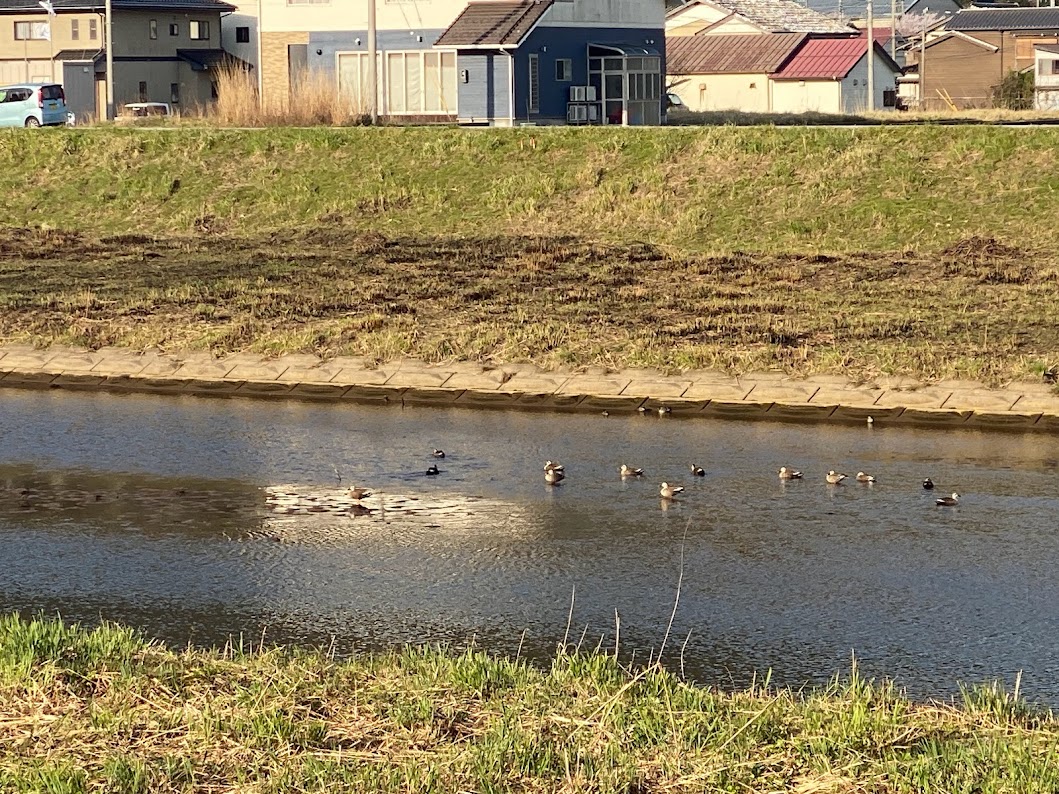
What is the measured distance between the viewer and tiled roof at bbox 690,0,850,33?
82.9m

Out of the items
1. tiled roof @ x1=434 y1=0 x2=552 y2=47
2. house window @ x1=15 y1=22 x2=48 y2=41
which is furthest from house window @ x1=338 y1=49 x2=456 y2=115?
house window @ x1=15 y1=22 x2=48 y2=41

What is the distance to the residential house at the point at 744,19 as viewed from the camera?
83.1 meters

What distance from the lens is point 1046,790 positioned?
17.7ft

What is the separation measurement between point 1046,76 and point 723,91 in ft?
48.2

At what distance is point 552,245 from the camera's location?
25.4 meters

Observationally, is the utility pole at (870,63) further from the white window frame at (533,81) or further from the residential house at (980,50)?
the white window frame at (533,81)

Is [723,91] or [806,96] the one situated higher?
[723,91]

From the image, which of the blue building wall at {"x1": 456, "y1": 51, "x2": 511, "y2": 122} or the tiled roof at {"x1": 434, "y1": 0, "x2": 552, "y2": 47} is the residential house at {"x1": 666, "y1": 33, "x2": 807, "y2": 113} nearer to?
the tiled roof at {"x1": 434, "y1": 0, "x2": 552, "y2": 47}

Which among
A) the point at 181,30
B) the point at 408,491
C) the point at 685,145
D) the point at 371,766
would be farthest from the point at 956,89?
the point at 371,766

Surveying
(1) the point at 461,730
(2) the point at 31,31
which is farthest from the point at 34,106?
(1) the point at 461,730

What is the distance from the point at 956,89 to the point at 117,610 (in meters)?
82.5

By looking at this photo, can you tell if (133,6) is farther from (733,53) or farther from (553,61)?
(733,53)

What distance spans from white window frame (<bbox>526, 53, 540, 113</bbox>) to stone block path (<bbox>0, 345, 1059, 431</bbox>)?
32652 millimetres

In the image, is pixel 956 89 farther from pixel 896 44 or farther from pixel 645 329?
pixel 645 329
